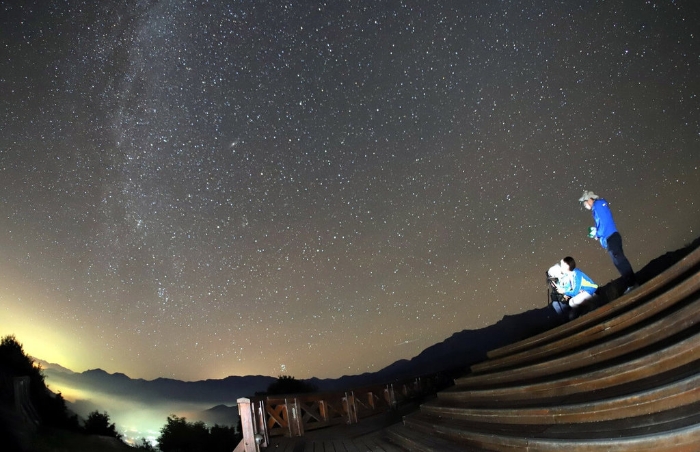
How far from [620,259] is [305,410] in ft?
27.4

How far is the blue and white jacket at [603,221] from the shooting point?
6238 mm

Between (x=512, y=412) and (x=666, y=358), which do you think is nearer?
(x=666, y=358)

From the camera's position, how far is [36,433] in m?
18.7

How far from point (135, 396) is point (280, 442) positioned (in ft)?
596

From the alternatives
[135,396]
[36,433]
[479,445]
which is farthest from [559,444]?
[135,396]

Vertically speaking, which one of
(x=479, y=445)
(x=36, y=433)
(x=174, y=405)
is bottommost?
(x=174, y=405)

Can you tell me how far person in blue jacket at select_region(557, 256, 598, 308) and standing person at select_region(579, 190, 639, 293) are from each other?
0.97m

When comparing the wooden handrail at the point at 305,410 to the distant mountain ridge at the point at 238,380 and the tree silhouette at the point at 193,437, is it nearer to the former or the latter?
the tree silhouette at the point at 193,437

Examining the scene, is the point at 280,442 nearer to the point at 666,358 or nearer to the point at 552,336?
the point at 552,336

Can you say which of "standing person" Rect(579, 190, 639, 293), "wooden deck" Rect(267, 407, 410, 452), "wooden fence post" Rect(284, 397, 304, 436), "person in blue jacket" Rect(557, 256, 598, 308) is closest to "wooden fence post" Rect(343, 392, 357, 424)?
"wooden deck" Rect(267, 407, 410, 452)

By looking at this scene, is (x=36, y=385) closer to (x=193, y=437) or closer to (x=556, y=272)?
(x=193, y=437)

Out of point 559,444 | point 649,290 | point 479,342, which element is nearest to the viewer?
point 559,444

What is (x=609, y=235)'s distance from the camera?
6.23m

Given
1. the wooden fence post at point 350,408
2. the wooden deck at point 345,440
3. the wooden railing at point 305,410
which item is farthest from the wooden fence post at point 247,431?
the wooden fence post at point 350,408
